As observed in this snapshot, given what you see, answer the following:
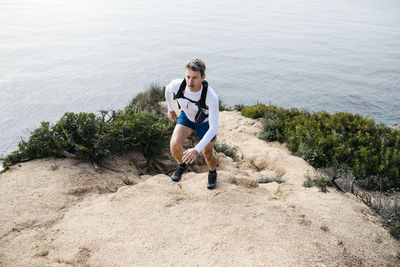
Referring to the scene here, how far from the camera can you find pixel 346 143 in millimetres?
7961

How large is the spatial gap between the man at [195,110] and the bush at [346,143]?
3908mm

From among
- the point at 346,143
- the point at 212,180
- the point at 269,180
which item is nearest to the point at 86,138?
the point at 212,180

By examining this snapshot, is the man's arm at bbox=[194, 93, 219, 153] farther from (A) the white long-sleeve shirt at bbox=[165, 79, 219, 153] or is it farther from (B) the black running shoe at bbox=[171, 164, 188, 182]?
(B) the black running shoe at bbox=[171, 164, 188, 182]

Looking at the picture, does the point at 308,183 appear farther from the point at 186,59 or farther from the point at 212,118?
the point at 186,59

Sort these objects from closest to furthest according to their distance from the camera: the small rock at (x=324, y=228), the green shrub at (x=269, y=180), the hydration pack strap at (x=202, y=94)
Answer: the small rock at (x=324, y=228) → the hydration pack strap at (x=202, y=94) → the green shrub at (x=269, y=180)

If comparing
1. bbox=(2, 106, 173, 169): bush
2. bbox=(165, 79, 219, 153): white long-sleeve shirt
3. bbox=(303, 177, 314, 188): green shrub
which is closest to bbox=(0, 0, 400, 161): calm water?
bbox=(2, 106, 173, 169): bush

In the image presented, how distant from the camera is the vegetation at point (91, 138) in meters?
6.02

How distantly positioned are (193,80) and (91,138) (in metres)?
2.75

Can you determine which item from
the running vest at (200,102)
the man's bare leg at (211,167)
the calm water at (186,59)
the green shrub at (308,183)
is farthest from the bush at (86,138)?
the green shrub at (308,183)

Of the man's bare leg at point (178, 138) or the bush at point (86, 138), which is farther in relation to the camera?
the bush at point (86, 138)

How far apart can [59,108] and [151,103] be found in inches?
148

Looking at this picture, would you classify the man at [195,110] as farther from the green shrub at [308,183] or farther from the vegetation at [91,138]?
the green shrub at [308,183]

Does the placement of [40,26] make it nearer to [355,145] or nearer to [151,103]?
[151,103]

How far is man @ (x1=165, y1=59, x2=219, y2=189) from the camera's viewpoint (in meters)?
4.44
